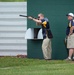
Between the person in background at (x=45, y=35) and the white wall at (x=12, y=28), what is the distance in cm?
146

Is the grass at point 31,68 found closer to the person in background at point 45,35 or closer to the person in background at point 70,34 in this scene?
the person in background at point 45,35

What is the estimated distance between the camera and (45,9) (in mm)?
17750

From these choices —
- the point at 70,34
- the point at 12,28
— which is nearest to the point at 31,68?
the point at 70,34

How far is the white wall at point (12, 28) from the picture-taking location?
728 inches

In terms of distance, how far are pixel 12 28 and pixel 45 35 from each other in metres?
1.98

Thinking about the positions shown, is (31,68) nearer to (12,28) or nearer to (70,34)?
(70,34)

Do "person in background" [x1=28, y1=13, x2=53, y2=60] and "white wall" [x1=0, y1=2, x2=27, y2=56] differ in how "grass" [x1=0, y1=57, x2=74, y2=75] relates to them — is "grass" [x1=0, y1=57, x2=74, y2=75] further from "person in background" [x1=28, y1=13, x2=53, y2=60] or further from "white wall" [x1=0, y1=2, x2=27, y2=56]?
"white wall" [x1=0, y1=2, x2=27, y2=56]

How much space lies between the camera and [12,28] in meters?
18.6

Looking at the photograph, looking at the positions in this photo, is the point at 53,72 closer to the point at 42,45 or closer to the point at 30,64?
the point at 30,64

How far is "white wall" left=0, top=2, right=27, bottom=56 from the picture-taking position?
1850 centimetres

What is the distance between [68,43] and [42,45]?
96 cm

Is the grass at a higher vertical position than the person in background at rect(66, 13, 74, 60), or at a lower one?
lower

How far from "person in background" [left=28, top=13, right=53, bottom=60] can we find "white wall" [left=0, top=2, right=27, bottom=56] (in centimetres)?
146

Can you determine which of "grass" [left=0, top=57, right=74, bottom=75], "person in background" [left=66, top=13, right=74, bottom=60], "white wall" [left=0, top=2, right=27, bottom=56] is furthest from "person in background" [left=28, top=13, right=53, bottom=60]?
"white wall" [left=0, top=2, right=27, bottom=56]
